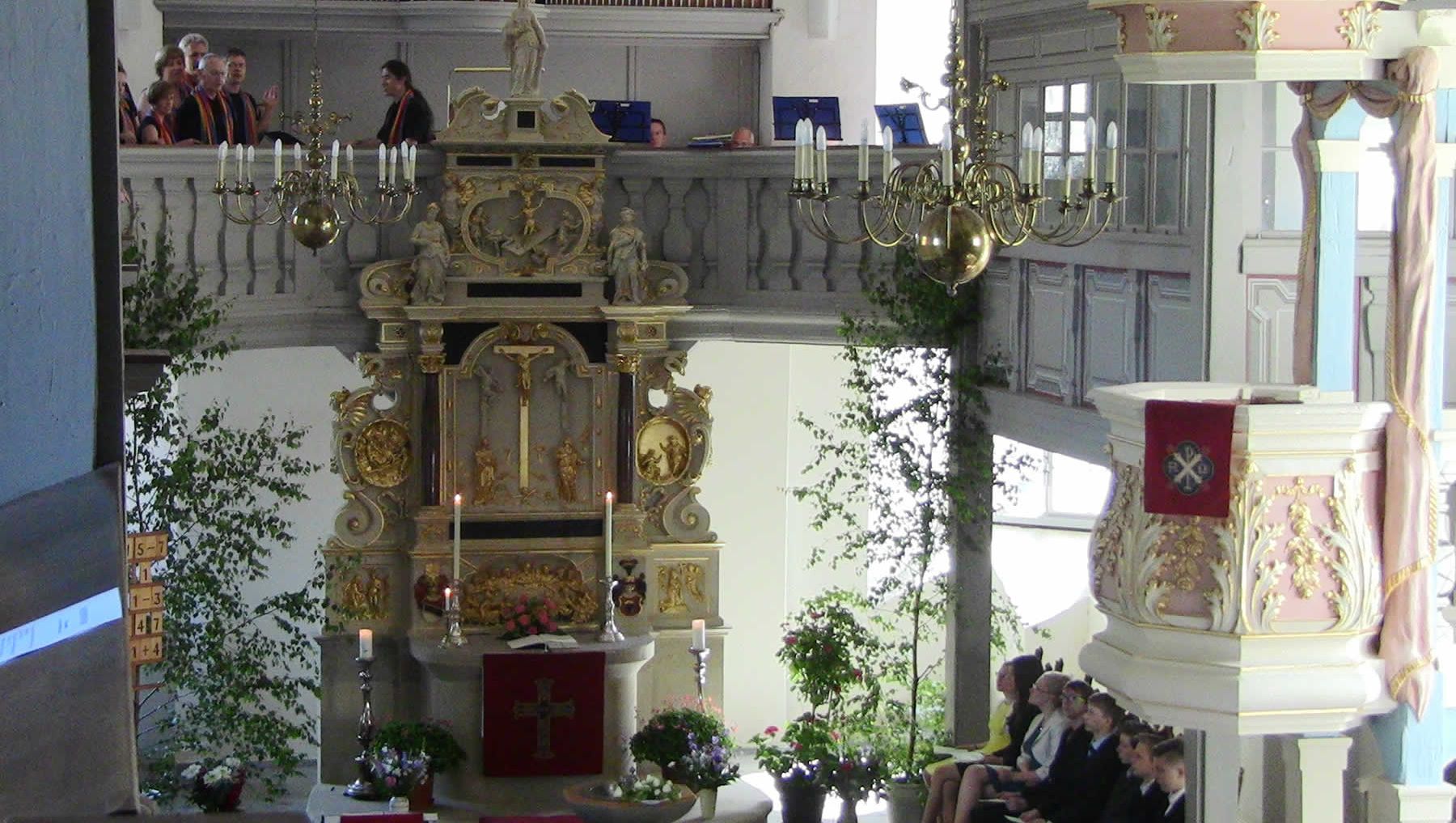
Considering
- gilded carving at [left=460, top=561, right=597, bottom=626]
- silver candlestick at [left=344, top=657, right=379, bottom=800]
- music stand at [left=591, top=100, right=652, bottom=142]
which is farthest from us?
music stand at [left=591, top=100, right=652, bottom=142]

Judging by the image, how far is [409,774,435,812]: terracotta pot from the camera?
13289 mm

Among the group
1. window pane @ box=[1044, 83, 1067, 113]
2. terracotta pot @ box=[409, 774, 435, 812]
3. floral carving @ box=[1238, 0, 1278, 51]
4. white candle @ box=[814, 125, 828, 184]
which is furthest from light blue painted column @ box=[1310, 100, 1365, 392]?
terracotta pot @ box=[409, 774, 435, 812]

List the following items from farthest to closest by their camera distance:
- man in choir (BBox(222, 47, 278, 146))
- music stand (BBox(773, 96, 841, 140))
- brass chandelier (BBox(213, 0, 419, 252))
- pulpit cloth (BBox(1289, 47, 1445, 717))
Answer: music stand (BBox(773, 96, 841, 140)), man in choir (BBox(222, 47, 278, 146)), brass chandelier (BBox(213, 0, 419, 252)), pulpit cloth (BBox(1289, 47, 1445, 717))

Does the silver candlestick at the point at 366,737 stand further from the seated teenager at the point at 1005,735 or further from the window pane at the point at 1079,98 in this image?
the window pane at the point at 1079,98

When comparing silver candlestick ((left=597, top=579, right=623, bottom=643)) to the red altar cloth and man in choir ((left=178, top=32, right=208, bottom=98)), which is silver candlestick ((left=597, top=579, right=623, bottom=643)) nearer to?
the red altar cloth

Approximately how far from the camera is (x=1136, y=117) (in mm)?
10570

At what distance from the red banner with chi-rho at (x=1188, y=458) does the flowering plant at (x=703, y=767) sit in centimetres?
726

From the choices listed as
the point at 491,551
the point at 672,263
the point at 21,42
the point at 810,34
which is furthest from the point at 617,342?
the point at 21,42

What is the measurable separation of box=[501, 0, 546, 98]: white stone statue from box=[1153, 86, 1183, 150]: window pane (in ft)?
16.3

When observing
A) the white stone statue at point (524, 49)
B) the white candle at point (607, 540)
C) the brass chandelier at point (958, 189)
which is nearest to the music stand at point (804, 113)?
the white stone statue at point (524, 49)

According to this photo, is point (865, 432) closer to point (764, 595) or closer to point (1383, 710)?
point (764, 595)

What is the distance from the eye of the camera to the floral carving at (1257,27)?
21.1ft

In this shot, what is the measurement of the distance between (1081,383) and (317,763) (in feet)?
27.0

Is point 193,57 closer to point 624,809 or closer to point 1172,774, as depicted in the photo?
point 624,809
